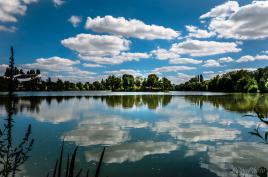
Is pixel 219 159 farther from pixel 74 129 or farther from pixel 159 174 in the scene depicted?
pixel 74 129

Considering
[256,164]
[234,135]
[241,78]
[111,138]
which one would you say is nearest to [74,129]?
[111,138]

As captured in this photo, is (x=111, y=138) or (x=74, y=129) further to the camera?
(x=74, y=129)

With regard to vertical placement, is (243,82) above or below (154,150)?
above

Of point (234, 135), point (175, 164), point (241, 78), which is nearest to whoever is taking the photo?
point (175, 164)

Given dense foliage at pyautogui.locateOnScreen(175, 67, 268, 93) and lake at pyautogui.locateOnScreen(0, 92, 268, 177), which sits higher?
dense foliage at pyautogui.locateOnScreen(175, 67, 268, 93)

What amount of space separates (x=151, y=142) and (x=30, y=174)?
7.90 metres

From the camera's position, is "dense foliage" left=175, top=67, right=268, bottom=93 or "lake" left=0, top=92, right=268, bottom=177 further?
"dense foliage" left=175, top=67, right=268, bottom=93

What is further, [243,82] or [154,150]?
[243,82]

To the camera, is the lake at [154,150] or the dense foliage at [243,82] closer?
the lake at [154,150]

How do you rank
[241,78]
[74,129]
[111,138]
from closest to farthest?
[111,138] < [74,129] < [241,78]

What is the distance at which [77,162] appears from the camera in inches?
511

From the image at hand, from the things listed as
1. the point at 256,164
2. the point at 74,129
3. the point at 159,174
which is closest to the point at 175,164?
the point at 159,174

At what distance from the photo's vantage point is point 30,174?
1117 cm

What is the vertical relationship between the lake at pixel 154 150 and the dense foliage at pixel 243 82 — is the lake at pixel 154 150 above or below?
below
